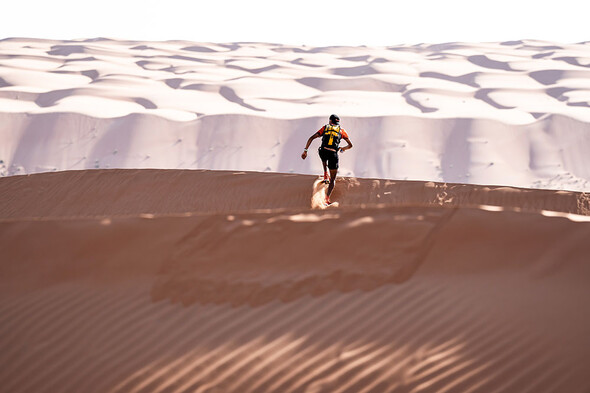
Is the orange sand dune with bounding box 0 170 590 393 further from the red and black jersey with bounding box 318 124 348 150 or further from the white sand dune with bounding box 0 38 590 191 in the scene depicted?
the white sand dune with bounding box 0 38 590 191

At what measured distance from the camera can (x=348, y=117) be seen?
142ft

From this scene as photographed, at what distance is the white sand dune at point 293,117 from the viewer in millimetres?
37688

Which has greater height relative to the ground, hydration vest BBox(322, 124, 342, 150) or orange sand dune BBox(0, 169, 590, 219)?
hydration vest BBox(322, 124, 342, 150)

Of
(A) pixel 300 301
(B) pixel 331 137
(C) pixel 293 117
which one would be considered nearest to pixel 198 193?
(B) pixel 331 137

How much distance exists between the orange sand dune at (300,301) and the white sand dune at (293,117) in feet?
93.4

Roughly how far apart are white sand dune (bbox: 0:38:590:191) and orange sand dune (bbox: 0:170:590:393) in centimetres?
2846

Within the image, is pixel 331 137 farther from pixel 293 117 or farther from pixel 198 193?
pixel 293 117

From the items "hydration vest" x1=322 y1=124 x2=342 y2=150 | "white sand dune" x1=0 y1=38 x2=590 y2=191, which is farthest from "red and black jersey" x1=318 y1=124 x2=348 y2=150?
"white sand dune" x1=0 y1=38 x2=590 y2=191

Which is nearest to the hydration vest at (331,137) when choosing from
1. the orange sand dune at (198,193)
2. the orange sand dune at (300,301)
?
the orange sand dune at (198,193)

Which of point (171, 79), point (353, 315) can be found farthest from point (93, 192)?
point (171, 79)

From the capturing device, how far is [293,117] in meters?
43.8

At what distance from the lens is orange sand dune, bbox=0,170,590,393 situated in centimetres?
526

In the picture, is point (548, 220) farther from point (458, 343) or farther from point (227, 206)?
point (227, 206)

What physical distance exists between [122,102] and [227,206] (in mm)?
38005
